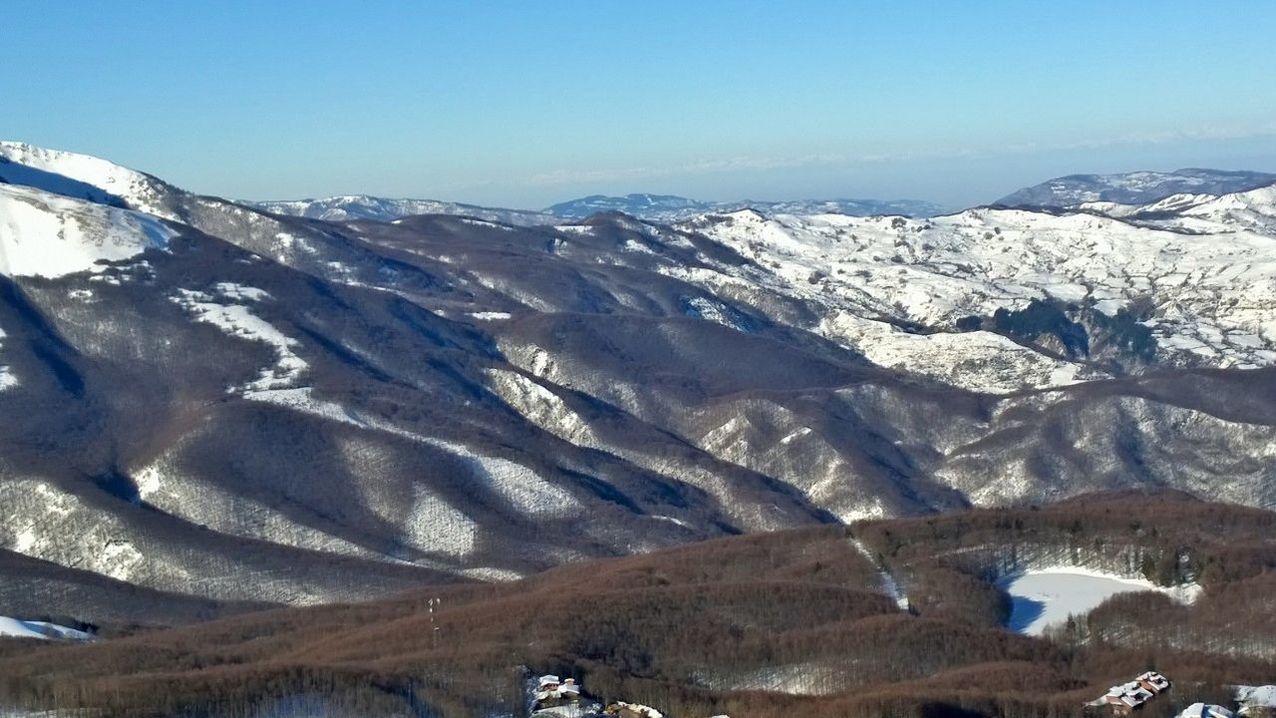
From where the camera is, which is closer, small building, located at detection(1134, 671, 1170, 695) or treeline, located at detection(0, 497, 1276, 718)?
small building, located at detection(1134, 671, 1170, 695)

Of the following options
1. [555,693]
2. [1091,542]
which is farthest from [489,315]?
[555,693]

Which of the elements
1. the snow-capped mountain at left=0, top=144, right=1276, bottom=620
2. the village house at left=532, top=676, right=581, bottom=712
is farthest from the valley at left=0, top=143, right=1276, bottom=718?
the village house at left=532, top=676, right=581, bottom=712

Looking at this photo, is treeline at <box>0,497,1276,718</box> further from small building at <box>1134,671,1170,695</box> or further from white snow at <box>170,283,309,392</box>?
white snow at <box>170,283,309,392</box>

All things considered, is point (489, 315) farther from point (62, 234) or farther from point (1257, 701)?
point (1257, 701)

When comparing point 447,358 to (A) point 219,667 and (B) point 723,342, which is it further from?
(A) point 219,667

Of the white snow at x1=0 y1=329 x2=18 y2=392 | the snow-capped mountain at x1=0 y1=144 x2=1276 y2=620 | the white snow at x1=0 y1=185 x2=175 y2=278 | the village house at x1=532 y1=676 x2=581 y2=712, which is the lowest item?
the snow-capped mountain at x1=0 y1=144 x2=1276 y2=620

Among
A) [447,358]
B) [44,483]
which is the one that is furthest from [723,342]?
[44,483]
